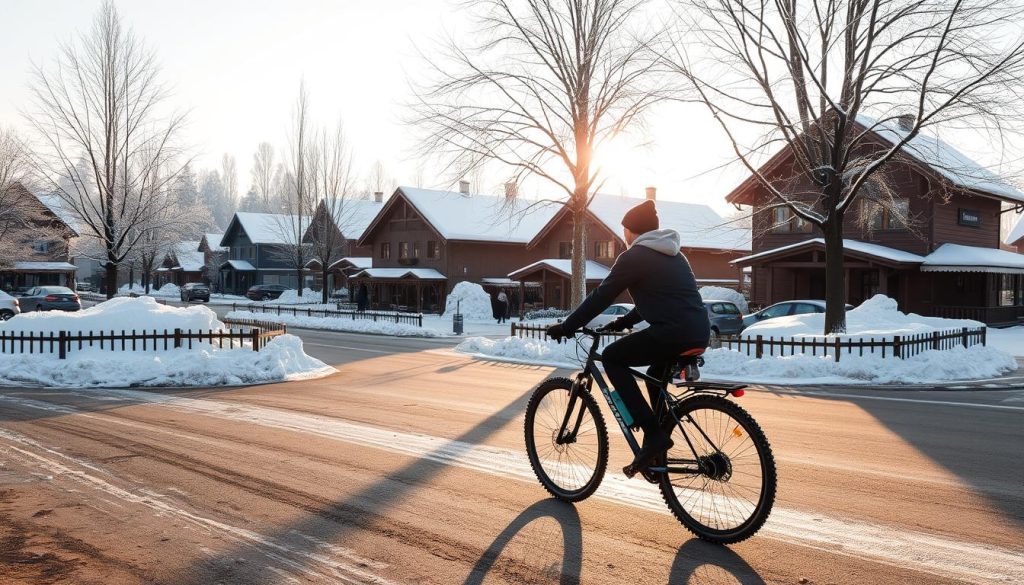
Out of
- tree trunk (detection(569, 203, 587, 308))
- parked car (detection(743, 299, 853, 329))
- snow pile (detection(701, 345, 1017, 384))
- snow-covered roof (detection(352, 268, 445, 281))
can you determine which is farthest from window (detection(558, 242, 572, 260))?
snow pile (detection(701, 345, 1017, 384))

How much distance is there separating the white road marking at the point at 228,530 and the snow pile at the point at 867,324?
14.2 m

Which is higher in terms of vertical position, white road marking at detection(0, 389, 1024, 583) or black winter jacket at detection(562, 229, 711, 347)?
black winter jacket at detection(562, 229, 711, 347)

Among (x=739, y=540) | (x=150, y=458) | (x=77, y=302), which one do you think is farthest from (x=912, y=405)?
(x=77, y=302)

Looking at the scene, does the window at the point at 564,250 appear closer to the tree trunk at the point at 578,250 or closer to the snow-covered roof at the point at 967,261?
the snow-covered roof at the point at 967,261

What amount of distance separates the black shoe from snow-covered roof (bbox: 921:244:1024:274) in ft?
101

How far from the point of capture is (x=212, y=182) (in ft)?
519

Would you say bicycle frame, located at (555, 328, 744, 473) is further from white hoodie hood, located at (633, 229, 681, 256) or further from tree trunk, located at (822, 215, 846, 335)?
tree trunk, located at (822, 215, 846, 335)

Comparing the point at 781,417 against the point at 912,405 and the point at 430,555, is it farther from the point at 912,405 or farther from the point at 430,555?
the point at 430,555

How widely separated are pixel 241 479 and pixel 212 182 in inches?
6455

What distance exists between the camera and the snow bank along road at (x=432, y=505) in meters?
4.39

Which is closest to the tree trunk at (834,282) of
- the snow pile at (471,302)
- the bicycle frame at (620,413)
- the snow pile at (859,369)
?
the snow pile at (859,369)

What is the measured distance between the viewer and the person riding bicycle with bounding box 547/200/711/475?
4992mm

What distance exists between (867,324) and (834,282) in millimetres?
2765

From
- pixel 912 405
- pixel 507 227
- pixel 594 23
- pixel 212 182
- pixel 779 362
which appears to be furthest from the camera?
pixel 212 182
